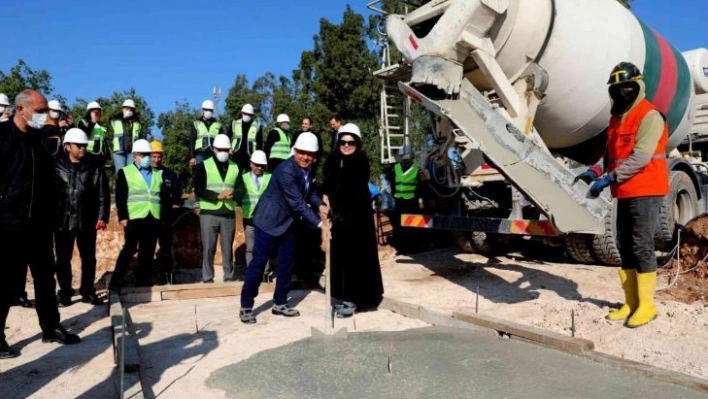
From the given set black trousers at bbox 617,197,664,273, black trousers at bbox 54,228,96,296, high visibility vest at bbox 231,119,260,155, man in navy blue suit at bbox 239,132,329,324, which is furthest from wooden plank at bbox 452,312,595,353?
high visibility vest at bbox 231,119,260,155

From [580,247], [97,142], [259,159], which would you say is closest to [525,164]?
[580,247]

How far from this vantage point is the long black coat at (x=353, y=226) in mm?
4773

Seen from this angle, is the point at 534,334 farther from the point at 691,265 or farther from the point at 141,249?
the point at 141,249

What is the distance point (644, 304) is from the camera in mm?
4039

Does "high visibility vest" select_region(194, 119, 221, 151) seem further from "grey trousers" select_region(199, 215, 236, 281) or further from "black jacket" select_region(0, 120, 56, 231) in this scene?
"black jacket" select_region(0, 120, 56, 231)

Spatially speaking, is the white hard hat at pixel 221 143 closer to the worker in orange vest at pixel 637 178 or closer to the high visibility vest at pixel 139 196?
the high visibility vest at pixel 139 196

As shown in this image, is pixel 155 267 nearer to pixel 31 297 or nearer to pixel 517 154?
pixel 31 297

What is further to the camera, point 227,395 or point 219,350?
point 219,350

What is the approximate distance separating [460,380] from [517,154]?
248 cm

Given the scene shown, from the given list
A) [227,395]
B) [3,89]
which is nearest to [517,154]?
[227,395]

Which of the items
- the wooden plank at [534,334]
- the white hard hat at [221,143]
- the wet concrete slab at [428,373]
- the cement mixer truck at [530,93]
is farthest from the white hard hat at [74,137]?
the wooden plank at [534,334]

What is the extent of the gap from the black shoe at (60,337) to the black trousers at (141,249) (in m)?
1.49

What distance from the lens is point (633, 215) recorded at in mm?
4133

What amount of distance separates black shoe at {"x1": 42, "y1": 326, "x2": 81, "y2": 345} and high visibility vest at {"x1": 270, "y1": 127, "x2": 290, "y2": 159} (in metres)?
3.70
